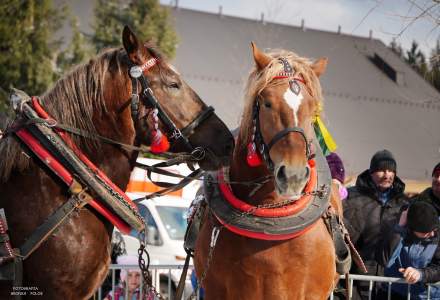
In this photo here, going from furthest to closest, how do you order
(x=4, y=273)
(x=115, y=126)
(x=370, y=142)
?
1. (x=370, y=142)
2. (x=115, y=126)
3. (x=4, y=273)

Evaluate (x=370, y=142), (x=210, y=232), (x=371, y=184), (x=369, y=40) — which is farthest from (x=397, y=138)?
(x=210, y=232)

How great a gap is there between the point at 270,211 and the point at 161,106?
1061mm

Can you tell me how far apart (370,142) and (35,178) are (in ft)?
91.7

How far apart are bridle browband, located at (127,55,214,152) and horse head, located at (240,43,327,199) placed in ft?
1.58

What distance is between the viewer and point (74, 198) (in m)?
3.24

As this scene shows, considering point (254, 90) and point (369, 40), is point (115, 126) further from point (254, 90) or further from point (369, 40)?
point (369, 40)

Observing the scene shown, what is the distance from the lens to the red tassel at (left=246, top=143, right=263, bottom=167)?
4.03 m

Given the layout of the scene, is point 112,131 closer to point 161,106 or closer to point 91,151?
point 91,151

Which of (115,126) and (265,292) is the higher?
(115,126)

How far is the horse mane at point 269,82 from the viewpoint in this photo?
4004 millimetres

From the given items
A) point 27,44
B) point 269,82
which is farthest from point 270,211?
point 27,44

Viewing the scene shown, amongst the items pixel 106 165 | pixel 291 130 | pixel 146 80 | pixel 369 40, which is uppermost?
pixel 369 40

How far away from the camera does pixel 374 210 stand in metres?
5.99

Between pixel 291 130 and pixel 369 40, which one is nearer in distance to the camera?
pixel 291 130
